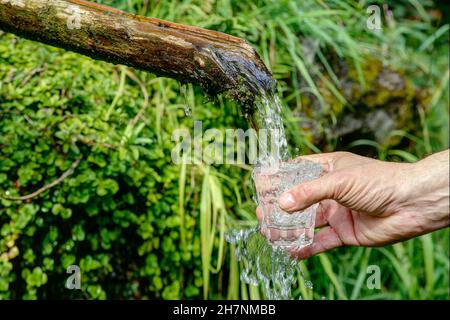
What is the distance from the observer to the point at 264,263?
214 centimetres

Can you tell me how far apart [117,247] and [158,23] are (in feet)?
3.72

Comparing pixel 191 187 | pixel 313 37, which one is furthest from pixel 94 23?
pixel 313 37

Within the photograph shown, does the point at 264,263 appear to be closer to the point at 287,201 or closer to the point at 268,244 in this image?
the point at 268,244

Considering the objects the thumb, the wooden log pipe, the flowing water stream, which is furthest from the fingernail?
the wooden log pipe

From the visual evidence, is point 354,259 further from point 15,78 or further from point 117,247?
point 15,78

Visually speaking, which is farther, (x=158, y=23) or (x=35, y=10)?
(x=35, y=10)

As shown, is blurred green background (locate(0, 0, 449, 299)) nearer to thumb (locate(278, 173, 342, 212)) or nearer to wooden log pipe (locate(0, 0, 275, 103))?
wooden log pipe (locate(0, 0, 275, 103))

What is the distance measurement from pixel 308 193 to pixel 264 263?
0.59 meters

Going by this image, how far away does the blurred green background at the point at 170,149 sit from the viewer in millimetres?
2334

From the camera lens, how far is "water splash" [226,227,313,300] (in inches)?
80.0

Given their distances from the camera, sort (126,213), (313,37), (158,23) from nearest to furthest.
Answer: (158,23) → (126,213) → (313,37)

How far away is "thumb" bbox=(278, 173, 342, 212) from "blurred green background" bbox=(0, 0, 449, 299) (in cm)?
45

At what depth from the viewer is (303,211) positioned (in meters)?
1.79

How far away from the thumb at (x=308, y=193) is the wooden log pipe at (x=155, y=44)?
13.4 inches
